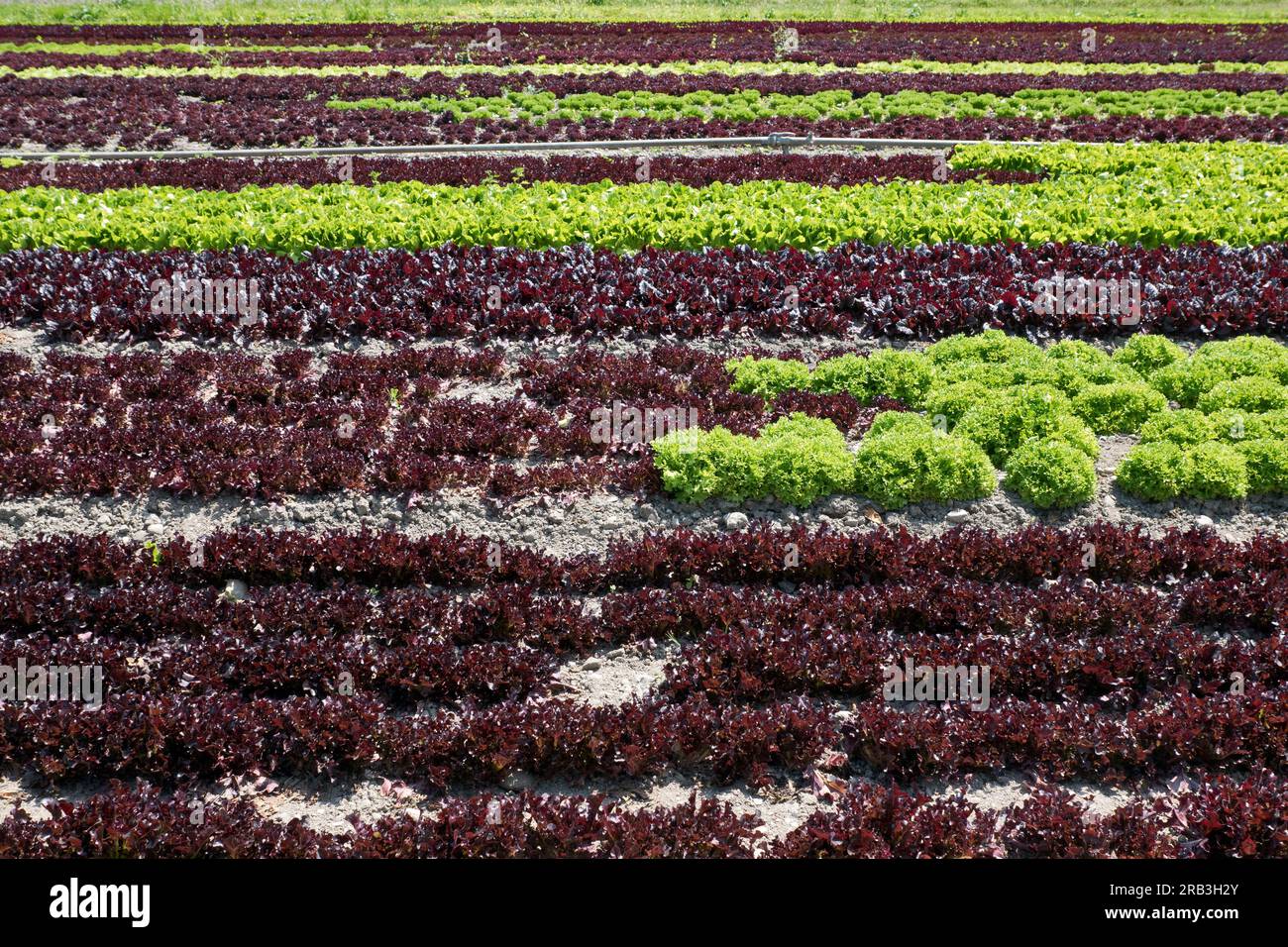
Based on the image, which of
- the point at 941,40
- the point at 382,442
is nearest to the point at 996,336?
the point at 382,442

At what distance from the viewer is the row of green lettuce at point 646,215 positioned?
1309 centimetres

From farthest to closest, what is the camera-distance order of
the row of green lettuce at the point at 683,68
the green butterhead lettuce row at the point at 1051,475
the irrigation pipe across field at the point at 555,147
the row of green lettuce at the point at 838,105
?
the row of green lettuce at the point at 683,68, the row of green lettuce at the point at 838,105, the irrigation pipe across field at the point at 555,147, the green butterhead lettuce row at the point at 1051,475

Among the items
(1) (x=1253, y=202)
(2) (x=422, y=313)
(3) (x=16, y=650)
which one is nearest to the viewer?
(3) (x=16, y=650)

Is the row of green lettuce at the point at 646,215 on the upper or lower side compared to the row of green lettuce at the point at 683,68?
lower

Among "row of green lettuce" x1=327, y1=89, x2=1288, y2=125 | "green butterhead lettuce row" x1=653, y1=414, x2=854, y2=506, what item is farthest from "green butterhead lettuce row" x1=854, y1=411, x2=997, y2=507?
"row of green lettuce" x1=327, y1=89, x2=1288, y2=125

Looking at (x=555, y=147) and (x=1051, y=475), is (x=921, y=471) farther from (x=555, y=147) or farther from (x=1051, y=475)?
(x=555, y=147)

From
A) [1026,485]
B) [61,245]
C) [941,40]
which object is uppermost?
[941,40]

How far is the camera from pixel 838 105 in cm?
2500

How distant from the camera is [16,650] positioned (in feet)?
20.4

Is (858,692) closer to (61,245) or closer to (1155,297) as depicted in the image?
(1155,297)

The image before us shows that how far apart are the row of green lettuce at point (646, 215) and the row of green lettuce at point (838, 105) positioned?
29.4 ft

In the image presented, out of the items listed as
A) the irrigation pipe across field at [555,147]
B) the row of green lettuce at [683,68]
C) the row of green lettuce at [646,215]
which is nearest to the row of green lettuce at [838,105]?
the irrigation pipe across field at [555,147]

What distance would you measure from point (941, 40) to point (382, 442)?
1278 inches

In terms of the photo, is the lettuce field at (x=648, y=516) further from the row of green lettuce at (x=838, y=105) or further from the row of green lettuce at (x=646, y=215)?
the row of green lettuce at (x=838, y=105)
